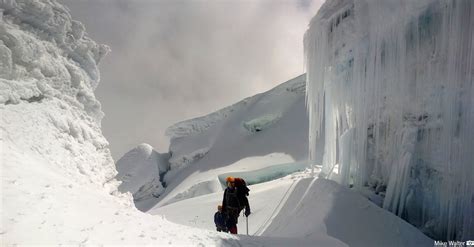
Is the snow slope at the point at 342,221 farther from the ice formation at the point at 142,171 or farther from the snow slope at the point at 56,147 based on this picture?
the ice formation at the point at 142,171

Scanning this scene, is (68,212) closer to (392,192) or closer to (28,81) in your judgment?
(28,81)

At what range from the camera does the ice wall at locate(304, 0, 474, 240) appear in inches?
245

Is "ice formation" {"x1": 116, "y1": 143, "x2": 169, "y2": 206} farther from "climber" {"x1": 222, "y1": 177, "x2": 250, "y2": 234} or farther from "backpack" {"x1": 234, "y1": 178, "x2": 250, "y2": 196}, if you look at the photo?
"backpack" {"x1": 234, "y1": 178, "x2": 250, "y2": 196}

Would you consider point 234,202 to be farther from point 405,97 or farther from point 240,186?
point 405,97

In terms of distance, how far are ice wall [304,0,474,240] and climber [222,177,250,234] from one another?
335 cm

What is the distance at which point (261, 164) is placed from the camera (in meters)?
21.4

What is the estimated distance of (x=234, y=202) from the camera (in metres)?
7.29

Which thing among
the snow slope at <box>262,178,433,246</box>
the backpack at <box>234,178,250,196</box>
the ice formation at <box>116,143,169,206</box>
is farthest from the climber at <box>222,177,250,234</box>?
the ice formation at <box>116,143,169,206</box>

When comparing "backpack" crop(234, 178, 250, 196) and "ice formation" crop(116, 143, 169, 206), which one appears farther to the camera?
"ice formation" crop(116, 143, 169, 206)

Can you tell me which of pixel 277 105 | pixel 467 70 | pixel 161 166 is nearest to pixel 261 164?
pixel 277 105

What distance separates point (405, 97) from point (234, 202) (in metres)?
4.59

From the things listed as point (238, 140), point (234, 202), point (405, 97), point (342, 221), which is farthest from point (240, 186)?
point (238, 140)

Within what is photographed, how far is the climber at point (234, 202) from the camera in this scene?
7.23 meters

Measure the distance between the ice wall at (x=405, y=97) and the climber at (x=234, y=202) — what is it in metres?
3.35
